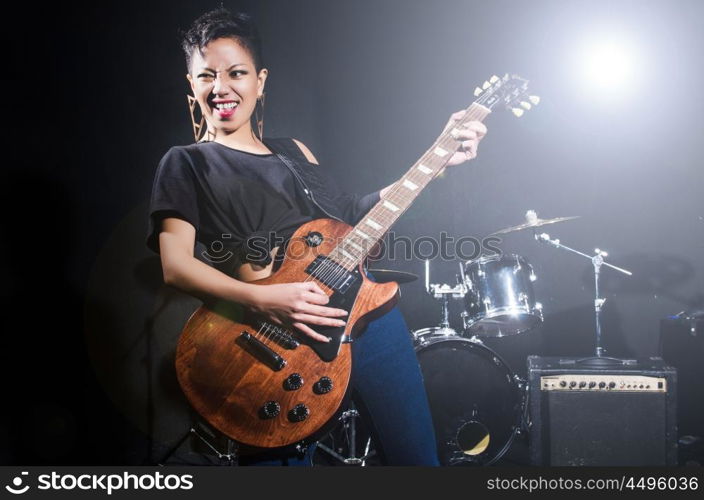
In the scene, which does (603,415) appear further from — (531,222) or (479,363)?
(531,222)

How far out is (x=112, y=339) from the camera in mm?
2588

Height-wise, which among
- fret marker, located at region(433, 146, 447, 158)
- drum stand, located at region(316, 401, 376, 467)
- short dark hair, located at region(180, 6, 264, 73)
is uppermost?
short dark hair, located at region(180, 6, 264, 73)

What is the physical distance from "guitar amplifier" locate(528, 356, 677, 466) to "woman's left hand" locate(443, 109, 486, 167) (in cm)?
91

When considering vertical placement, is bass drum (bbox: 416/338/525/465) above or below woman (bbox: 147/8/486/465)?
below

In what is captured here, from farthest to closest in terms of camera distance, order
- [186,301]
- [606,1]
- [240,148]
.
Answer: [606,1]
[186,301]
[240,148]

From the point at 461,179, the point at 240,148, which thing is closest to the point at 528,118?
the point at 461,179

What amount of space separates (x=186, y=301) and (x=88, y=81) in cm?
112

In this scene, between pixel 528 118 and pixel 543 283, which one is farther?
pixel 543 283

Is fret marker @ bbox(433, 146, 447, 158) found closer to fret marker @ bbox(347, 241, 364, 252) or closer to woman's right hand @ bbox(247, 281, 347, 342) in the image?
fret marker @ bbox(347, 241, 364, 252)

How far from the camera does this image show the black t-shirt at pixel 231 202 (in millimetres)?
2162

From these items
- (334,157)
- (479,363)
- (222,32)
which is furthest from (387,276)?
(222,32)

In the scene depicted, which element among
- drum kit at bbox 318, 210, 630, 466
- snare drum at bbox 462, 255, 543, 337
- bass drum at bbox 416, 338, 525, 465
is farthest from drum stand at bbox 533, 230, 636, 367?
bass drum at bbox 416, 338, 525, 465

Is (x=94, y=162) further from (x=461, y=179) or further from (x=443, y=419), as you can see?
(x=443, y=419)

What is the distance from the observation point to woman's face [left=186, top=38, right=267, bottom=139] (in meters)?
2.40
